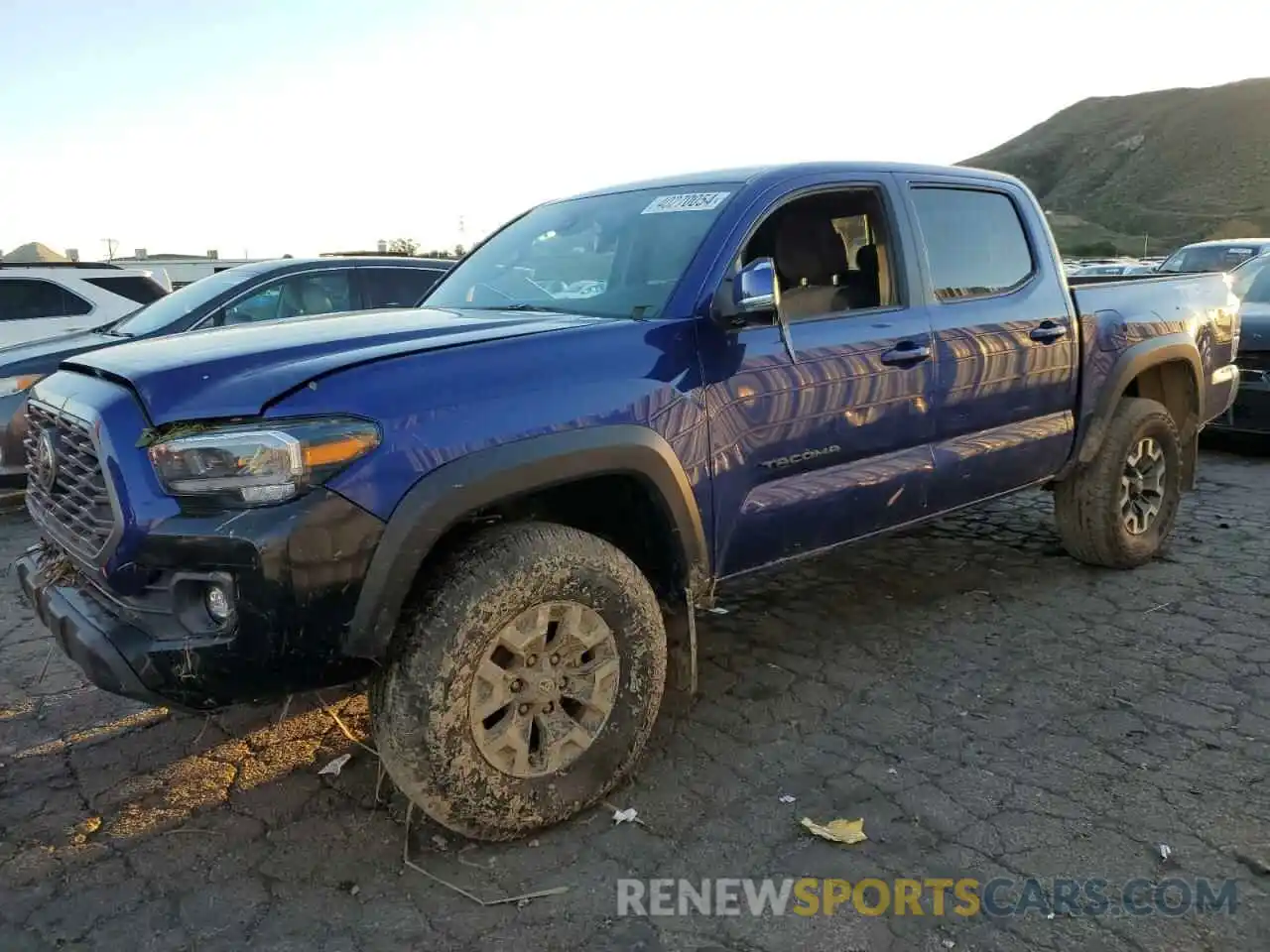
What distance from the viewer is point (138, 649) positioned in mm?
2352

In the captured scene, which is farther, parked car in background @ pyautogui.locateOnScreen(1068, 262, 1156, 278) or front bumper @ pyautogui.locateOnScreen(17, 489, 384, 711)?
parked car in background @ pyautogui.locateOnScreen(1068, 262, 1156, 278)

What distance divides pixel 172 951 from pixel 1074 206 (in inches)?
3881

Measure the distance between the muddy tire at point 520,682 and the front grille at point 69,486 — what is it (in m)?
0.84

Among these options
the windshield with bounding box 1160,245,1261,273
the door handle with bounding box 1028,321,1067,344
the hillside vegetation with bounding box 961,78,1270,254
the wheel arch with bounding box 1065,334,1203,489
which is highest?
the hillside vegetation with bounding box 961,78,1270,254

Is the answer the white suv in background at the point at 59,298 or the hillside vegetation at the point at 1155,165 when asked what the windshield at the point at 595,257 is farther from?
the hillside vegetation at the point at 1155,165

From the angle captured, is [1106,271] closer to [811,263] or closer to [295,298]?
[295,298]

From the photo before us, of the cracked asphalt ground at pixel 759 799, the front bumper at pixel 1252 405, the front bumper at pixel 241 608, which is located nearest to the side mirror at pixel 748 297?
the front bumper at pixel 241 608

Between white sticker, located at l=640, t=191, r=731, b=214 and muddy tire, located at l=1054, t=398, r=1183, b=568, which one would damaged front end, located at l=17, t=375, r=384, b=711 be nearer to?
white sticker, located at l=640, t=191, r=731, b=214

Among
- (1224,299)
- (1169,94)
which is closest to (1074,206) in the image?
(1169,94)

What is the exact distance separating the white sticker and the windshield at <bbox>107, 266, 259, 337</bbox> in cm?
429

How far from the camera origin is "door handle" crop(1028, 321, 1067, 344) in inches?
167

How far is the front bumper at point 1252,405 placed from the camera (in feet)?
23.6

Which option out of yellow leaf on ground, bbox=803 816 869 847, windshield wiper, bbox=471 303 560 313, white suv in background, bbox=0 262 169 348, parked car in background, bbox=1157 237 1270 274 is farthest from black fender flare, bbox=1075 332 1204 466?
white suv in background, bbox=0 262 169 348

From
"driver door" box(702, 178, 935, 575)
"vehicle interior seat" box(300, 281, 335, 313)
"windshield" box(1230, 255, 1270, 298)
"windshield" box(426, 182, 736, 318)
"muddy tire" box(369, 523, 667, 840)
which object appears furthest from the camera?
"windshield" box(1230, 255, 1270, 298)
